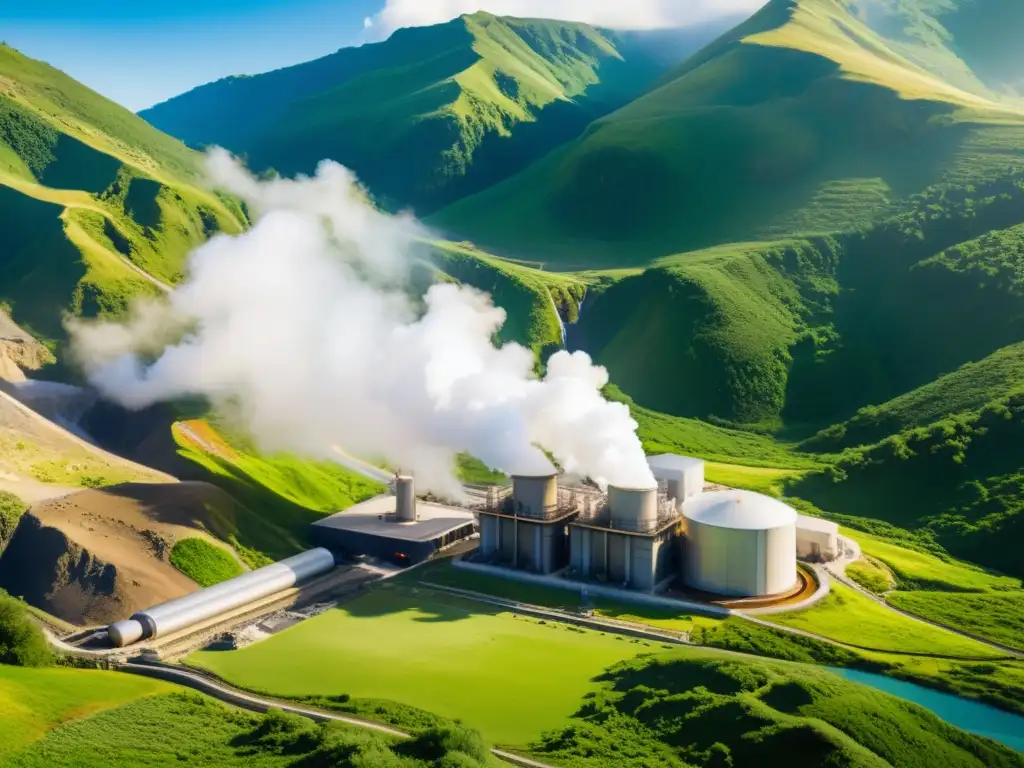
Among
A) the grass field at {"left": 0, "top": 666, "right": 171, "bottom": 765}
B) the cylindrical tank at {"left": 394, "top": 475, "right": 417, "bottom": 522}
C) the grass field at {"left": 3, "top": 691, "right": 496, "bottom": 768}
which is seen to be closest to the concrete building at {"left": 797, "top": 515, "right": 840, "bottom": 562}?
the cylindrical tank at {"left": 394, "top": 475, "right": 417, "bottom": 522}

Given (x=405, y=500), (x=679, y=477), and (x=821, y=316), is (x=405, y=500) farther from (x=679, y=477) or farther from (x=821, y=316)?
(x=821, y=316)

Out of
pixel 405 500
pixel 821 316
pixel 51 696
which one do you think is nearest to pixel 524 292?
pixel 821 316

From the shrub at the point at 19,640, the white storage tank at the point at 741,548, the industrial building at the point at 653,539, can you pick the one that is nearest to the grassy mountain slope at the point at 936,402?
the industrial building at the point at 653,539

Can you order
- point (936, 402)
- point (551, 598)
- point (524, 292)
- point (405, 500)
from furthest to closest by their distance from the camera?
point (524, 292)
point (936, 402)
point (405, 500)
point (551, 598)

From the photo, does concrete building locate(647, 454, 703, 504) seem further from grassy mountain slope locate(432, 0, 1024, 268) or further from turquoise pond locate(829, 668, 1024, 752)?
grassy mountain slope locate(432, 0, 1024, 268)

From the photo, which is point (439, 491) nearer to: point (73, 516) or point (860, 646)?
point (73, 516)

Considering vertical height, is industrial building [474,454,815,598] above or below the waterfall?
below

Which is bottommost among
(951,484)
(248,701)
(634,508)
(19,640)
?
(248,701)
